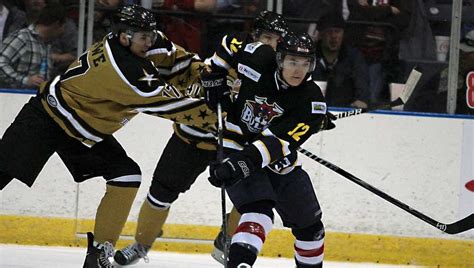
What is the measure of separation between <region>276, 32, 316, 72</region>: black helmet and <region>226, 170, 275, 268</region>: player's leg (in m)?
0.43

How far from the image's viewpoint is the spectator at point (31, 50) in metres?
5.50

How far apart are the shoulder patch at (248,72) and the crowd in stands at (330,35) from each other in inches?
62.3

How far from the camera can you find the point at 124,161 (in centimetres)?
436

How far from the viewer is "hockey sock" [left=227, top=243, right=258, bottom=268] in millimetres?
3654

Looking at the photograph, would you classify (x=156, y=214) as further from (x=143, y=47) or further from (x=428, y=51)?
(x=428, y=51)

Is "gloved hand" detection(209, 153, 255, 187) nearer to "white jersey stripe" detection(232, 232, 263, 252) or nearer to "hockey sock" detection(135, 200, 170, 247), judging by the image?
"white jersey stripe" detection(232, 232, 263, 252)

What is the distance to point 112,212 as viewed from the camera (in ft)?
14.2

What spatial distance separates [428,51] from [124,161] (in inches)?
78.1

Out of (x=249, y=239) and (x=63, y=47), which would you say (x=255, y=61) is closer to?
(x=249, y=239)

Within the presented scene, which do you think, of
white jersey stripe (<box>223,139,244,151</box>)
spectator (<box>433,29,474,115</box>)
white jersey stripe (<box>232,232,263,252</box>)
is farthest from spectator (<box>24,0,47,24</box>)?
white jersey stripe (<box>232,232,263,252</box>)

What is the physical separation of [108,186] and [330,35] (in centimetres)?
175

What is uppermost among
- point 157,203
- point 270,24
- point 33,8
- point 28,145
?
point 270,24

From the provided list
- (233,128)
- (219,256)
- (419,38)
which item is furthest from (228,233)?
(419,38)

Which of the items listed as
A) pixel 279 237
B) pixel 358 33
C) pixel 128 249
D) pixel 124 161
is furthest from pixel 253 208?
pixel 358 33
